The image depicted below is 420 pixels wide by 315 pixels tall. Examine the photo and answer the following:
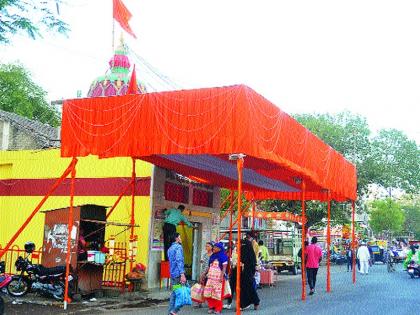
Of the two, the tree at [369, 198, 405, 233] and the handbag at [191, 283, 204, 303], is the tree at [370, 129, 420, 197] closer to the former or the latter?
the tree at [369, 198, 405, 233]

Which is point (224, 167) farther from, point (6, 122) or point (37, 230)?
point (6, 122)

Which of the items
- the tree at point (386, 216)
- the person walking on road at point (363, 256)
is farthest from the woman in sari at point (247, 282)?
the tree at point (386, 216)

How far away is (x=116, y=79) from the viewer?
3162 centimetres

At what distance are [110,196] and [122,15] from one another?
6065 mm

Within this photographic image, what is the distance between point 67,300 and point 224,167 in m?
5.86

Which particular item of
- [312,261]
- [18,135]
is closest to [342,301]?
[312,261]

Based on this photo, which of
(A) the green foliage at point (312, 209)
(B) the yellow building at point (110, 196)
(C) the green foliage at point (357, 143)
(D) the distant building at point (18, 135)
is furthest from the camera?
(C) the green foliage at point (357, 143)

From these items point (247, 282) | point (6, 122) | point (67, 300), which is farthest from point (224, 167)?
point (6, 122)

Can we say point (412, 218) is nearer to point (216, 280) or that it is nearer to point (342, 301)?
point (342, 301)

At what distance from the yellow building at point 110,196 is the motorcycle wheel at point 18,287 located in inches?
141

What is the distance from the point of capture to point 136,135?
1176 centimetres

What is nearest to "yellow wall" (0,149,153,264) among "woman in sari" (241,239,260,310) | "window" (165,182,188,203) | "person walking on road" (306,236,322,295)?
"window" (165,182,188,203)

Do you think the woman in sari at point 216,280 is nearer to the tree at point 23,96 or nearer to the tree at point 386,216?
the tree at point 23,96

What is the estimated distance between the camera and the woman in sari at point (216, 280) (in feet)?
39.5
